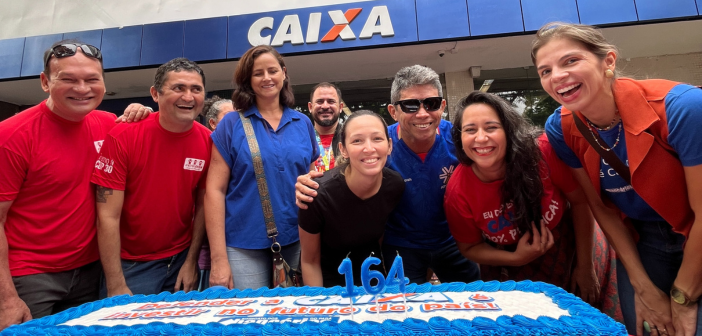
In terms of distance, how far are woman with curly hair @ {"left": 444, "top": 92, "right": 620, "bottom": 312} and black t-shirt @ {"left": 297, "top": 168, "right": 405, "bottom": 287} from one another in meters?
0.45

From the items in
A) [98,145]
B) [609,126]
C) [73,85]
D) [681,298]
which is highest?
[73,85]

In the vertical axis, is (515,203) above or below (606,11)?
below

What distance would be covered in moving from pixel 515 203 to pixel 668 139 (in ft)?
2.83

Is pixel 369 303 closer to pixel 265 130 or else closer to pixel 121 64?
pixel 265 130

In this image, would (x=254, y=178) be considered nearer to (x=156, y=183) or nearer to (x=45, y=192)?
(x=156, y=183)

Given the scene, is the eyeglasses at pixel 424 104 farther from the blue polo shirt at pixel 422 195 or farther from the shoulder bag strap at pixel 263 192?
the shoulder bag strap at pixel 263 192

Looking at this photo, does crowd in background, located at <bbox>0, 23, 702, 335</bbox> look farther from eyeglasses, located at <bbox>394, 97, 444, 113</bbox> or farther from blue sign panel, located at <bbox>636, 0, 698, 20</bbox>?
blue sign panel, located at <bbox>636, 0, 698, 20</bbox>

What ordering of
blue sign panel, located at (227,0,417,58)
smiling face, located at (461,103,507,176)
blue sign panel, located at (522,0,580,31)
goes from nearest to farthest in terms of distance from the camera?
smiling face, located at (461,103,507,176)
blue sign panel, located at (522,0,580,31)
blue sign panel, located at (227,0,417,58)

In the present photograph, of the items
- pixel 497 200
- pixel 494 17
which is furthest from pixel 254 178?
pixel 494 17

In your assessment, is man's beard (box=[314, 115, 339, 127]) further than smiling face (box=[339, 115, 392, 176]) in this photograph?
Yes

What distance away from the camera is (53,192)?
8.48 ft

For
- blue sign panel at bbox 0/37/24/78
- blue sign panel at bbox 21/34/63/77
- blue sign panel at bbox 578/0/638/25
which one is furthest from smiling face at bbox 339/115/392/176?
blue sign panel at bbox 0/37/24/78

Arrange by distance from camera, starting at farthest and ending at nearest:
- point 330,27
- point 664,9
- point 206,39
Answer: point 206,39 → point 330,27 → point 664,9

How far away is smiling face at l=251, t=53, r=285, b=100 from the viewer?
284cm
